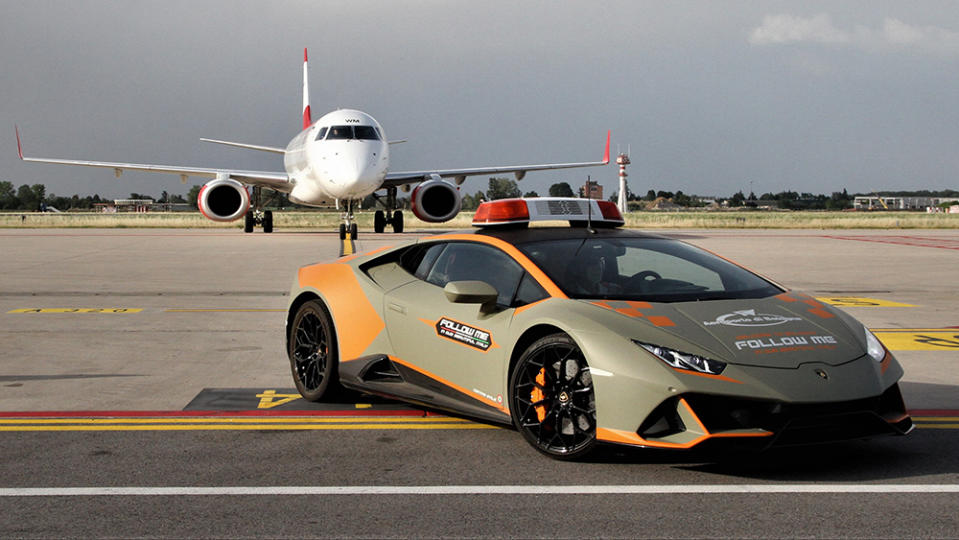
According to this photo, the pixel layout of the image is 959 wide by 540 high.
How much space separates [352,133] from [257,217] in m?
9.69

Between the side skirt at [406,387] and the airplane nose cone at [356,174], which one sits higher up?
the airplane nose cone at [356,174]

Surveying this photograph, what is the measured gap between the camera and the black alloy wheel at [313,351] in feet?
22.0

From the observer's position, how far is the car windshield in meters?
5.64

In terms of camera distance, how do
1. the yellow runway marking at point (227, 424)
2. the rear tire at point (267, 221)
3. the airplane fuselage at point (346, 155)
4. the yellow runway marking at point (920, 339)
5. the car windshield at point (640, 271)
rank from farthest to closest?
the rear tire at point (267, 221) → the airplane fuselage at point (346, 155) → the yellow runway marking at point (920, 339) → the yellow runway marking at point (227, 424) → the car windshield at point (640, 271)

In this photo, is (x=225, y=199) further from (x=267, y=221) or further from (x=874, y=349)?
(x=874, y=349)

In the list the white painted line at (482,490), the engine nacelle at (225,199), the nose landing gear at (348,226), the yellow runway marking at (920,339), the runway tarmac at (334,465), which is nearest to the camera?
the runway tarmac at (334,465)

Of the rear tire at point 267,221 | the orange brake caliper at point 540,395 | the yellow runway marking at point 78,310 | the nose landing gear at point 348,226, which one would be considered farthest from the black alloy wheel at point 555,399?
the rear tire at point 267,221

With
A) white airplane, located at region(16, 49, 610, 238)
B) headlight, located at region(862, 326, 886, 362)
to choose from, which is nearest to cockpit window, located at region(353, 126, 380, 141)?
white airplane, located at region(16, 49, 610, 238)

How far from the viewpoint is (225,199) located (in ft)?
109

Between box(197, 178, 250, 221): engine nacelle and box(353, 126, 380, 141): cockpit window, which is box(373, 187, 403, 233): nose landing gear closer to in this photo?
box(197, 178, 250, 221): engine nacelle

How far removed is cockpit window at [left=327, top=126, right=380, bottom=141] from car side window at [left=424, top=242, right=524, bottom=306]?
22943mm

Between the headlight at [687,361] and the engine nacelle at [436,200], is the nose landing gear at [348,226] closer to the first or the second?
the engine nacelle at [436,200]

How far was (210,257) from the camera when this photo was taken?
2244 centimetres

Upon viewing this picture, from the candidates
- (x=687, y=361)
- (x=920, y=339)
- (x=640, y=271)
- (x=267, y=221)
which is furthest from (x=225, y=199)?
(x=687, y=361)
